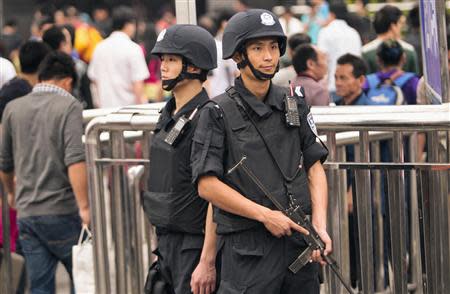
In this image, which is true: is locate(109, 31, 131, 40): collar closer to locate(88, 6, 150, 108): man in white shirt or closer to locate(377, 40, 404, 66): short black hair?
locate(88, 6, 150, 108): man in white shirt

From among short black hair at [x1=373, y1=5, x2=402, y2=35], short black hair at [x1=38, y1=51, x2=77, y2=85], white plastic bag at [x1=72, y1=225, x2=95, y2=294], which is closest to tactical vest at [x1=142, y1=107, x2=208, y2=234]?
white plastic bag at [x1=72, y1=225, x2=95, y2=294]

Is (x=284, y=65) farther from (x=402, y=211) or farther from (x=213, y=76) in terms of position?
(x=402, y=211)

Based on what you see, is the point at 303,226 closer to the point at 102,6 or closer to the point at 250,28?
the point at 250,28

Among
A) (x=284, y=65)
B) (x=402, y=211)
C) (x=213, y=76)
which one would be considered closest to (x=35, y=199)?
(x=402, y=211)

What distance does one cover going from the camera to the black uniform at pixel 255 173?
215 inches

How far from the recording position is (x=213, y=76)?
1382 cm

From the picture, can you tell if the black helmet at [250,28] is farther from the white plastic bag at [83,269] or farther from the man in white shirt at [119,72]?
the man in white shirt at [119,72]

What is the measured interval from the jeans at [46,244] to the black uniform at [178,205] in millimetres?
1793

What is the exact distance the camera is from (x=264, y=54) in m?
5.52

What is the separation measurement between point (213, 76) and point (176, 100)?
7.70 m

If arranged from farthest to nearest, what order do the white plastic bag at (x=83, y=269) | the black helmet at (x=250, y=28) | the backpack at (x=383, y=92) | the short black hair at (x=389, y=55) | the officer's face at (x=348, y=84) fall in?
the short black hair at (x=389, y=55) < the backpack at (x=383, y=92) < the officer's face at (x=348, y=84) < the white plastic bag at (x=83, y=269) < the black helmet at (x=250, y=28)

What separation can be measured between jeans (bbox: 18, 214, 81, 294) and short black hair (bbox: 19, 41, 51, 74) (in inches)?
63.9

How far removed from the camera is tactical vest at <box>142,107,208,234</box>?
596 centimetres

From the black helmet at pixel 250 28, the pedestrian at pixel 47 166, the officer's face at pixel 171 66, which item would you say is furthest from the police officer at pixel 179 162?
the pedestrian at pixel 47 166
